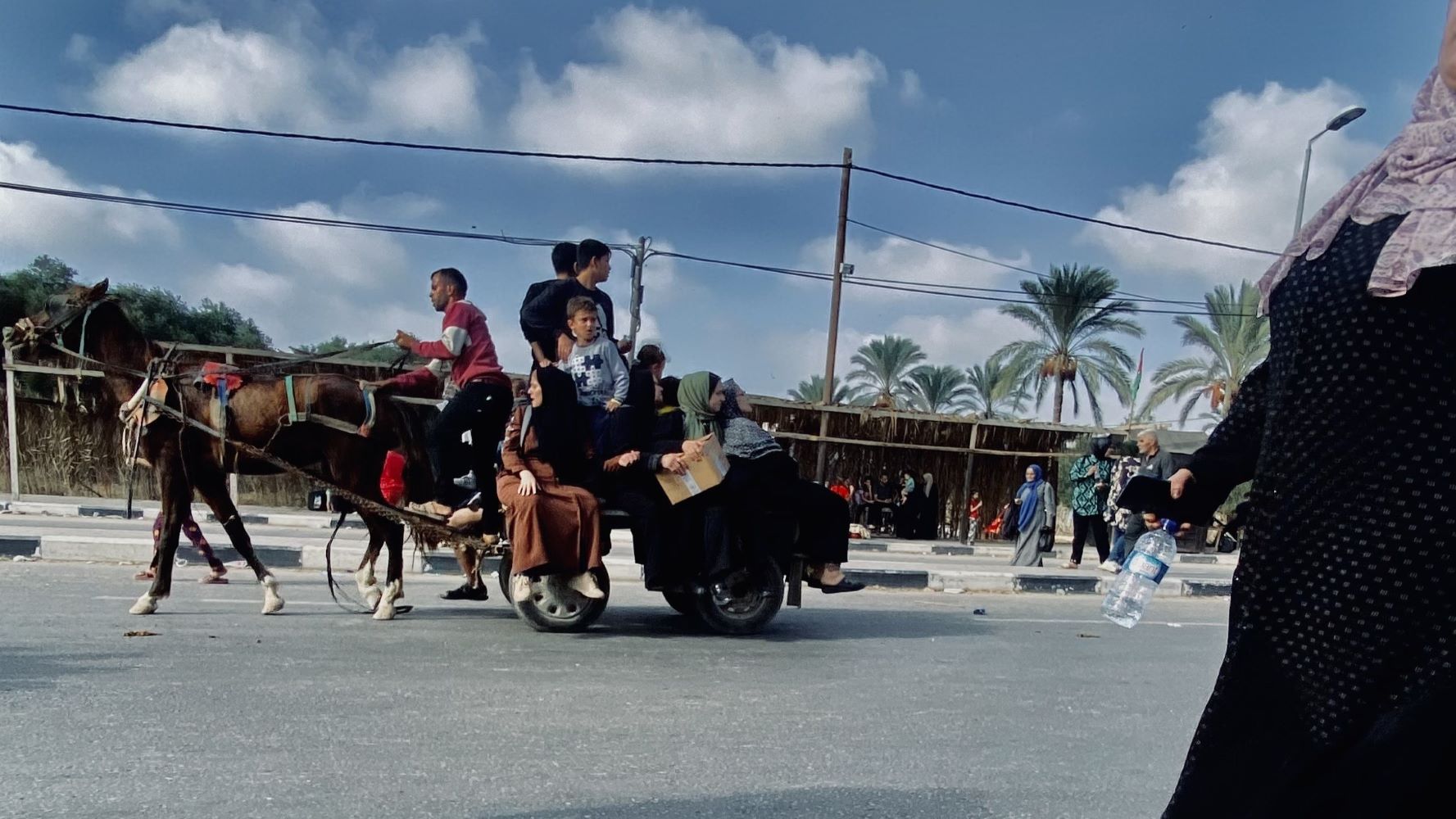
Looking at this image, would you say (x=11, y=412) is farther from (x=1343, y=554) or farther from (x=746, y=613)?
(x=1343, y=554)

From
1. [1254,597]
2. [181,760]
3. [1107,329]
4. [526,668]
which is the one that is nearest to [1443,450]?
[1254,597]

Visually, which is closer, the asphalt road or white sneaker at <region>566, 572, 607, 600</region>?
the asphalt road

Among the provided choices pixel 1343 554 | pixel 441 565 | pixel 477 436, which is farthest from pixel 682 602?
pixel 1343 554

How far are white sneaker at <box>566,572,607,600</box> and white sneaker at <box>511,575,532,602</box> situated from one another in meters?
0.23

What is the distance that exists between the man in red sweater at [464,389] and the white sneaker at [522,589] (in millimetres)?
571

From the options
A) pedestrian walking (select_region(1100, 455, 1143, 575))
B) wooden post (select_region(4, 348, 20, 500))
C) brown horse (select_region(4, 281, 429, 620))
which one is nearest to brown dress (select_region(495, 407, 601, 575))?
brown horse (select_region(4, 281, 429, 620))

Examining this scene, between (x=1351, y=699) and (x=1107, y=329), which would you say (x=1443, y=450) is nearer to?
(x=1351, y=699)

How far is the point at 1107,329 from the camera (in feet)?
99.1

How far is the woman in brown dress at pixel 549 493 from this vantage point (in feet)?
19.5

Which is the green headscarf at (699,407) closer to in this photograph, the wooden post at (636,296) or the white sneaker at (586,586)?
the white sneaker at (586,586)

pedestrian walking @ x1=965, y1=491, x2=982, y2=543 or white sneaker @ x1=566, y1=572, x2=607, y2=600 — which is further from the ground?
white sneaker @ x1=566, y1=572, x2=607, y2=600

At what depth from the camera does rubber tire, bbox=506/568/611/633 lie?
620 cm

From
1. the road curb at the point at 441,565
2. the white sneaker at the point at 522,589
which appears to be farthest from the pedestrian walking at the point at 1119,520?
the white sneaker at the point at 522,589

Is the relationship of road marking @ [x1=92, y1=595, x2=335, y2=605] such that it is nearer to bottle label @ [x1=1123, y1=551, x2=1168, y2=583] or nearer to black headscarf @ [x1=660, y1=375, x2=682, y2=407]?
black headscarf @ [x1=660, y1=375, x2=682, y2=407]
